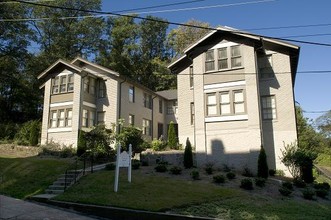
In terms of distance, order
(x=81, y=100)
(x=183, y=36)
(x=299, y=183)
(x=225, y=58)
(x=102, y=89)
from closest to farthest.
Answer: (x=299, y=183) < (x=225, y=58) < (x=81, y=100) < (x=102, y=89) < (x=183, y=36)

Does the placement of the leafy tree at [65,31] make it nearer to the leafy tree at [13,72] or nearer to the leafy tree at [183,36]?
the leafy tree at [13,72]

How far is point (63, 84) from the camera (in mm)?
28938

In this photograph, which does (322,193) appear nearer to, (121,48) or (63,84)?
(63,84)

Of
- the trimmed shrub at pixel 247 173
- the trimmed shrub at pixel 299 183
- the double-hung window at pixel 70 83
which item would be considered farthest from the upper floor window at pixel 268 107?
the double-hung window at pixel 70 83

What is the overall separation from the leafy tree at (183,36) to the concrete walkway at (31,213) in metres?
42.7

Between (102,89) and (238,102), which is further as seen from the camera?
(102,89)

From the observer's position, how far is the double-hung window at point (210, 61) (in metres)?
22.6

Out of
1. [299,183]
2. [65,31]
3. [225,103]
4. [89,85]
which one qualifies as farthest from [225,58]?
[65,31]

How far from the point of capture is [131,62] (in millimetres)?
53781

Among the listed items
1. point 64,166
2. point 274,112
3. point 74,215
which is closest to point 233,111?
point 274,112

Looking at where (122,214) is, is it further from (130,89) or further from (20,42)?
(20,42)

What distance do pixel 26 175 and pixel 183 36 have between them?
131 feet

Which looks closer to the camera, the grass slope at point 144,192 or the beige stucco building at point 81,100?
the grass slope at point 144,192

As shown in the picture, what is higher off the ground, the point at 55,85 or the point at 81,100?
the point at 55,85
